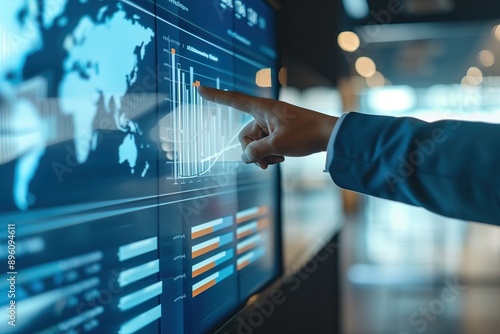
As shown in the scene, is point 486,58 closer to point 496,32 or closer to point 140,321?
point 496,32

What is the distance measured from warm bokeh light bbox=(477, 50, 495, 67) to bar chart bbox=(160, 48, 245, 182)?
4.71 meters

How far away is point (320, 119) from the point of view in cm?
97

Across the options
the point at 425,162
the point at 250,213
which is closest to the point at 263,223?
the point at 250,213

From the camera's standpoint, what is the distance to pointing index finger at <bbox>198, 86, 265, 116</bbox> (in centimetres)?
97

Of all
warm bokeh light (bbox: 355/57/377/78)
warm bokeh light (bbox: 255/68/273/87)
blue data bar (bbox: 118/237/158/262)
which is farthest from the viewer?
warm bokeh light (bbox: 355/57/377/78)

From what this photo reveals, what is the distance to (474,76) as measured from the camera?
17.6 ft

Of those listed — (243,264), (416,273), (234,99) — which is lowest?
(416,273)

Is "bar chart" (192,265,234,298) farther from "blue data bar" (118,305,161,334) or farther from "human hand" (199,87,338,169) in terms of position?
"human hand" (199,87,338,169)

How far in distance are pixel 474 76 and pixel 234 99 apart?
500 cm

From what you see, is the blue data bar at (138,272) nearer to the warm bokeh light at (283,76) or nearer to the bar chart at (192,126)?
the bar chart at (192,126)

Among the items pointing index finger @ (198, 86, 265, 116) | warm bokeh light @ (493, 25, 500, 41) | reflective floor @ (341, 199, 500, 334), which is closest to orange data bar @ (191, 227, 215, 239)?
pointing index finger @ (198, 86, 265, 116)

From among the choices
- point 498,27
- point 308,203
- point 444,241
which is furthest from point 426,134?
point 444,241

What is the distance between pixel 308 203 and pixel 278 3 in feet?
2.46

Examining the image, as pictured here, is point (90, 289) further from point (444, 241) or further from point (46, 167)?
point (444, 241)
